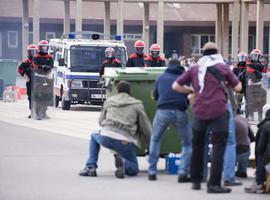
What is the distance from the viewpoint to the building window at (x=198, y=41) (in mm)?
72637

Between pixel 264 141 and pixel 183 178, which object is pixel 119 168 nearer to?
pixel 183 178

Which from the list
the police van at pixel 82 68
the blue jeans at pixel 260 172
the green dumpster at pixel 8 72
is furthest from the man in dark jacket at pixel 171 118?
the green dumpster at pixel 8 72

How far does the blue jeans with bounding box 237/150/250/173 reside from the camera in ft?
47.0

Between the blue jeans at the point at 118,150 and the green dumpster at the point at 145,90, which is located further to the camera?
the green dumpster at the point at 145,90

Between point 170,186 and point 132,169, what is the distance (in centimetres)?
112

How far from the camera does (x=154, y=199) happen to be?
485 inches

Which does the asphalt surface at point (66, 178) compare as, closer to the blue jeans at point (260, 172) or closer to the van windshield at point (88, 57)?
the blue jeans at point (260, 172)

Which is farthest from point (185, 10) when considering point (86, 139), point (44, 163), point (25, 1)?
point (44, 163)

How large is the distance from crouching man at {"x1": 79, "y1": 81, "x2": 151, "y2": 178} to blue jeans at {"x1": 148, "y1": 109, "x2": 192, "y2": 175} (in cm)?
34

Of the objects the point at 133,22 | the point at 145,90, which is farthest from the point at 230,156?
Result: the point at 133,22

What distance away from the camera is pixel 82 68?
30484 millimetres

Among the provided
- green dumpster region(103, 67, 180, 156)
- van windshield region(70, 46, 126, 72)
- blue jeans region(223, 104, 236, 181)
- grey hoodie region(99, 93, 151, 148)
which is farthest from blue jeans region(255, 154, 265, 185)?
van windshield region(70, 46, 126, 72)

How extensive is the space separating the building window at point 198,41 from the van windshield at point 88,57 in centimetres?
4225

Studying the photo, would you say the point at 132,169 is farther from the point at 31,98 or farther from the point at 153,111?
the point at 31,98
